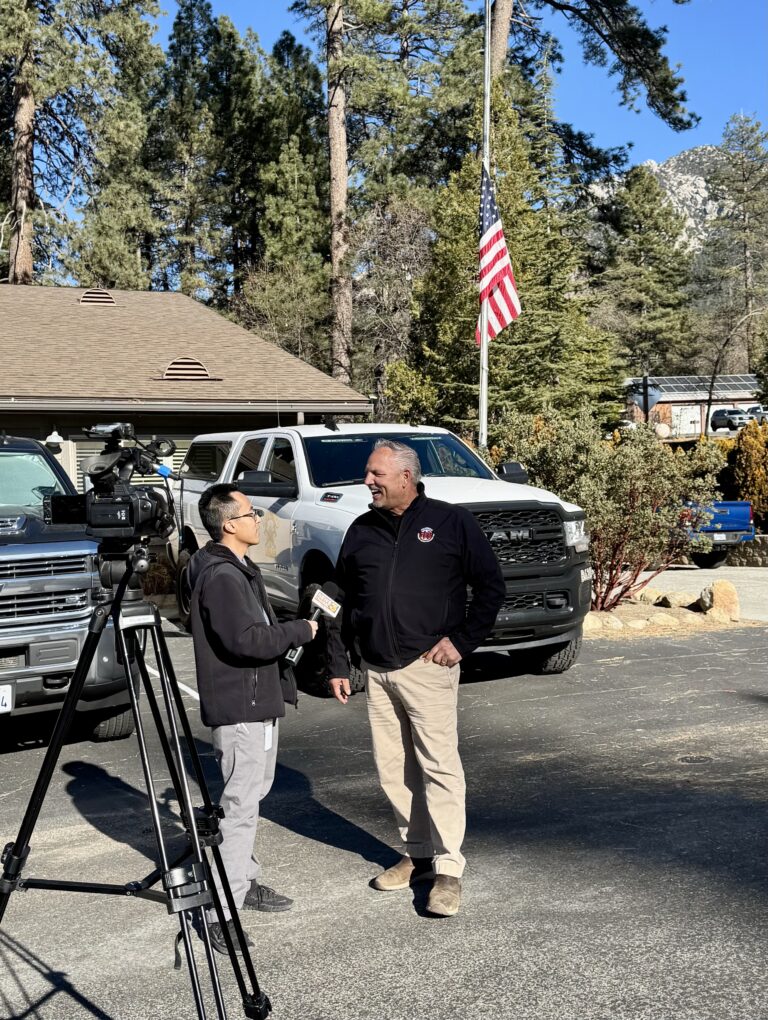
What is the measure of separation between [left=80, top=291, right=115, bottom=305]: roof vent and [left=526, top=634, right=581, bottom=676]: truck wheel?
16.1m

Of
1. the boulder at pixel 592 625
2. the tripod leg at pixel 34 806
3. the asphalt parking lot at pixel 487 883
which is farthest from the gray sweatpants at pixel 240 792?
the boulder at pixel 592 625

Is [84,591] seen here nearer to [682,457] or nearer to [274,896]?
[274,896]

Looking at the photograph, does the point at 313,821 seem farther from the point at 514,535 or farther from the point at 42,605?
the point at 514,535

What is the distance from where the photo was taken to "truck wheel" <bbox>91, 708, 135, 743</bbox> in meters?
7.70

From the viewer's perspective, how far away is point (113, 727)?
25.3ft

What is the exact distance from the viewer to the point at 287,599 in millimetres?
9914

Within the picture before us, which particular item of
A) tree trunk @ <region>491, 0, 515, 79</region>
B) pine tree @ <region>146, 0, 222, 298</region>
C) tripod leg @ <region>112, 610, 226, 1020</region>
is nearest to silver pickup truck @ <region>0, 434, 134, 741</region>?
tripod leg @ <region>112, 610, 226, 1020</region>

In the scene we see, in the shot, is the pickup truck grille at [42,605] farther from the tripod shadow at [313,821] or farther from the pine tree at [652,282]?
the pine tree at [652,282]

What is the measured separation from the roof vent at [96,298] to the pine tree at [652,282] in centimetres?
3447

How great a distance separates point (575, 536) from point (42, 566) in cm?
437

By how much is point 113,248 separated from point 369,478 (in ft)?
100

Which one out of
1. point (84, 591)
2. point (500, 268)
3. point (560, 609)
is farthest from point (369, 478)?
point (500, 268)

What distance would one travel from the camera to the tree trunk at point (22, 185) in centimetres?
3080

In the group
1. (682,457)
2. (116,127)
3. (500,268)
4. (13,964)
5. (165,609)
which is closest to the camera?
(13,964)
